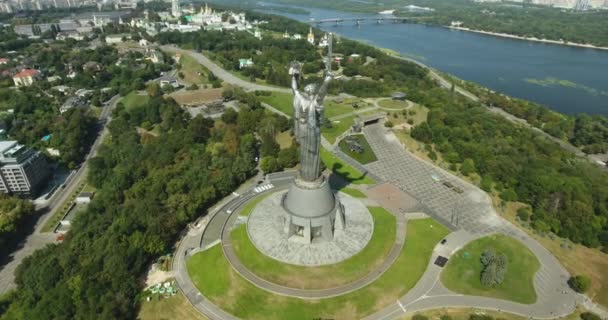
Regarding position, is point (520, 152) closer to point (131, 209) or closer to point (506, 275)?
point (506, 275)

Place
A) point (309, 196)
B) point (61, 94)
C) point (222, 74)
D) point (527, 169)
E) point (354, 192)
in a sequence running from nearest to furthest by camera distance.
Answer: point (309, 196) < point (354, 192) < point (527, 169) < point (61, 94) < point (222, 74)

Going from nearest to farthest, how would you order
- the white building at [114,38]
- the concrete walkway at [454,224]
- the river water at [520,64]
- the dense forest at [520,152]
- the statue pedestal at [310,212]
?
the concrete walkway at [454,224]
the statue pedestal at [310,212]
the dense forest at [520,152]
the river water at [520,64]
the white building at [114,38]

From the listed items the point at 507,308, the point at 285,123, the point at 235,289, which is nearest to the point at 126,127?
the point at 285,123

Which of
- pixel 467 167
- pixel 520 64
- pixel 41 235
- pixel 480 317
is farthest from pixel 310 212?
pixel 520 64

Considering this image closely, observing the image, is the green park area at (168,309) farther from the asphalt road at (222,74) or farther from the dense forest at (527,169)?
the asphalt road at (222,74)

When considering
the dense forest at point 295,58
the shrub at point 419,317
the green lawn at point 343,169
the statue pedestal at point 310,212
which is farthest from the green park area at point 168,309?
the dense forest at point 295,58

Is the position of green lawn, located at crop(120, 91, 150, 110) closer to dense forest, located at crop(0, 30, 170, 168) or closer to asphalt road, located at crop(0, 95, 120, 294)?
dense forest, located at crop(0, 30, 170, 168)
